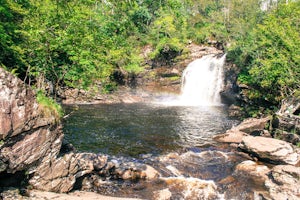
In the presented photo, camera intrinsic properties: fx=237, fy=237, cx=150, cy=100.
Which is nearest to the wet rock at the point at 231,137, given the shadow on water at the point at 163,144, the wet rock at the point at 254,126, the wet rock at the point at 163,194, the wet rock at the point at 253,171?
the shadow on water at the point at 163,144

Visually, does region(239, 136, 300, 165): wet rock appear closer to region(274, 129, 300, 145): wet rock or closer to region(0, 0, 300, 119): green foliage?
region(274, 129, 300, 145): wet rock

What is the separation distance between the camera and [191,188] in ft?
38.5

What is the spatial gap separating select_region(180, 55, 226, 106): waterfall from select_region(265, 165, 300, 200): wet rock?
2679 centimetres

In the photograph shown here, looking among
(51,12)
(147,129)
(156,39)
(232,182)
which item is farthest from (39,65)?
(156,39)

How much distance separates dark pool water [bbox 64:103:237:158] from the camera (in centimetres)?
1742

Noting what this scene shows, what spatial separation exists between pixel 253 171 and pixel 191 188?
4.21 m

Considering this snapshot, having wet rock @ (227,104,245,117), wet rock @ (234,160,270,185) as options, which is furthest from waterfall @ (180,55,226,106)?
wet rock @ (234,160,270,185)

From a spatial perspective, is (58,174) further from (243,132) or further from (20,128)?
(243,132)

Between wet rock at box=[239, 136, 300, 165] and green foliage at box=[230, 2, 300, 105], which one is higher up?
green foliage at box=[230, 2, 300, 105]

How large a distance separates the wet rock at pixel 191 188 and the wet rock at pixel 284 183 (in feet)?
8.71

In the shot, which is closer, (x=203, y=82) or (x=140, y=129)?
(x=140, y=129)

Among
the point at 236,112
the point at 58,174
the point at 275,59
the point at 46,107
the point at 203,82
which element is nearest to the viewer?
the point at 46,107

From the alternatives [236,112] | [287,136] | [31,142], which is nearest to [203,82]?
[236,112]

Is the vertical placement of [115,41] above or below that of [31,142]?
above
